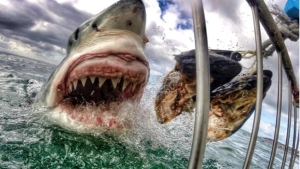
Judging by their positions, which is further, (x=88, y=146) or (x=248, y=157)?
(x=88, y=146)

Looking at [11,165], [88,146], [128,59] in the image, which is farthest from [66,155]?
[128,59]

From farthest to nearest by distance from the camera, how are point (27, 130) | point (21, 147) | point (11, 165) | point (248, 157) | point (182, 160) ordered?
point (182, 160), point (27, 130), point (21, 147), point (11, 165), point (248, 157)

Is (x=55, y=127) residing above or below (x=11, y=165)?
above

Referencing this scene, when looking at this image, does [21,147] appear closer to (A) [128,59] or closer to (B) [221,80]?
(A) [128,59]

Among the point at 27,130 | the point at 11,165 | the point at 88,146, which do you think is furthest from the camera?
the point at 27,130

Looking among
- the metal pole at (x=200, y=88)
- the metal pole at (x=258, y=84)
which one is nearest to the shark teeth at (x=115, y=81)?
the metal pole at (x=258, y=84)

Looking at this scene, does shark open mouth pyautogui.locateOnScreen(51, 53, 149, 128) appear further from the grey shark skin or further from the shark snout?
the shark snout

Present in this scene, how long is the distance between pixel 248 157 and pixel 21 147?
1.07 metres

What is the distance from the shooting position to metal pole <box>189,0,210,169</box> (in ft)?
1.77

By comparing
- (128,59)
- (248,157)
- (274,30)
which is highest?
(274,30)

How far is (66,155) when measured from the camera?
4.24 ft

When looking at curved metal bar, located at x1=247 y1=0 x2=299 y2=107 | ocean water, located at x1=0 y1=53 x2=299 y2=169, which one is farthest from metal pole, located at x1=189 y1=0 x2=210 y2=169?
ocean water, located at x1=0 y1=53 x2=299 y2=169

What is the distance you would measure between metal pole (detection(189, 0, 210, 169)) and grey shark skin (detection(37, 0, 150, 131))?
34.0 inches

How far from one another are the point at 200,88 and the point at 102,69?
0.95m
